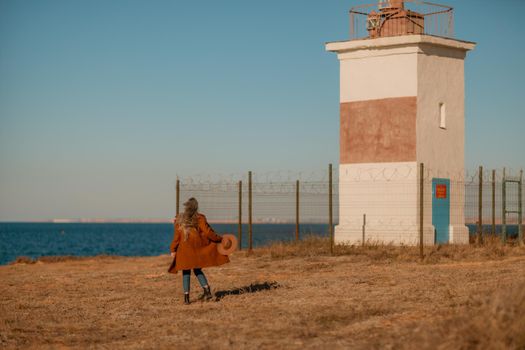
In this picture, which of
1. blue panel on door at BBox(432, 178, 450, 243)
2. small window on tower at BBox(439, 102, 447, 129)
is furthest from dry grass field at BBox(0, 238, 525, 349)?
small window on tower at BBox(439, 102, 447, 129)

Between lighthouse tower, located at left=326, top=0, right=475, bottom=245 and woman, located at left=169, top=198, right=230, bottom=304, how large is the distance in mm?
13182

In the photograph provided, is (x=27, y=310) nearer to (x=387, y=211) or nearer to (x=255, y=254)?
(x=255, y=254)

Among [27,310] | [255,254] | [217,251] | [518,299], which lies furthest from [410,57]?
[518,299]

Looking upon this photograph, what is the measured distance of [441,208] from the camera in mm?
28578

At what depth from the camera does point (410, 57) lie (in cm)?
2794

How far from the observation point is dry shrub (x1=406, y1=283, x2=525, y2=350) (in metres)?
9.26

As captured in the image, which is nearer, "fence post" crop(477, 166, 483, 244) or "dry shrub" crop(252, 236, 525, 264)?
"dry shrub" crop(252, 236, 525, 264)

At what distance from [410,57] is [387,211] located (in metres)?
5.19

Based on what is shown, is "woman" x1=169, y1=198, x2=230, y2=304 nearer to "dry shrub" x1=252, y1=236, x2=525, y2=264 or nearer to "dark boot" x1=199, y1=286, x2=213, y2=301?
"dark boot" x1=199, y1=286, x2=213, y2=301

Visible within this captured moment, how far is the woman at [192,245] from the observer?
1531 cm

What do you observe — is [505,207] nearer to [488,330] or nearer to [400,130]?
[400,130]

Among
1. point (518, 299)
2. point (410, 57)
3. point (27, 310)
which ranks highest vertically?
point (410, 57)

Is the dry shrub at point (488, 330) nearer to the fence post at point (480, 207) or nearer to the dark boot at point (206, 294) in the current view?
the dark boot at point (206, 294)

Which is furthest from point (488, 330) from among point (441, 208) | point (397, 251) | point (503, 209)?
point (441, 208)
